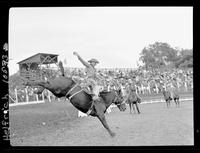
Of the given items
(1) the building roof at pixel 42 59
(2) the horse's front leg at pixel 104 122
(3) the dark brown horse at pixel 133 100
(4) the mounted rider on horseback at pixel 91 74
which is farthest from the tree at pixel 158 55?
(1) the building roof at pixel 42 59

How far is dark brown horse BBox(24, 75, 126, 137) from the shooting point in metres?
8.88

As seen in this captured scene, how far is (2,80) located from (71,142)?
67.3 inches

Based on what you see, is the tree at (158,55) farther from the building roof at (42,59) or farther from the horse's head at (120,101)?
the building roof at (42,59)

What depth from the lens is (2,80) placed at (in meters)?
8.82

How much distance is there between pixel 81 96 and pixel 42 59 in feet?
3.31

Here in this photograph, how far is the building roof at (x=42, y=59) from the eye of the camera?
8.89 m

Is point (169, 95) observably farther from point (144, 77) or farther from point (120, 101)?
point (120, 101)

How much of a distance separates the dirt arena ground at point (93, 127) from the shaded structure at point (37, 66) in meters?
0.74

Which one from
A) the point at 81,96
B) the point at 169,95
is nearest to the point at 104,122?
the point at 81,96

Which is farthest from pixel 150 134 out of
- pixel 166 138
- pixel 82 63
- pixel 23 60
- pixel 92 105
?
pixel 23 60

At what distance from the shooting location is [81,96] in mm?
9086
